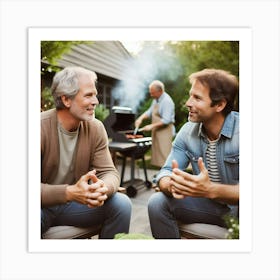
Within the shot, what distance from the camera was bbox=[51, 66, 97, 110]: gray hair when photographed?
3.58 m

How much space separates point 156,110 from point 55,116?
822mm

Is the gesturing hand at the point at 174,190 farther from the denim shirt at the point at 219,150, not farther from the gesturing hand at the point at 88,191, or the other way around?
the gesturing hand at the point at 88,191

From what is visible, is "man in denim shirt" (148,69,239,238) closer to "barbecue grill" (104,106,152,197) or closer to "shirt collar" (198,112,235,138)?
"shirt collar" (198,112,235,138)

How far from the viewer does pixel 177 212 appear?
364cm

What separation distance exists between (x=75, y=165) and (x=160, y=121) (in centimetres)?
78

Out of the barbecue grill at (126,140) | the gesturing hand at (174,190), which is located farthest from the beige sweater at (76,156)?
the gesturing hand at (174,190)

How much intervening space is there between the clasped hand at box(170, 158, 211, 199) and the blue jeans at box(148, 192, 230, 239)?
0.05 meters

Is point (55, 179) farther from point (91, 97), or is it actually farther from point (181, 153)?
point (181, 153)

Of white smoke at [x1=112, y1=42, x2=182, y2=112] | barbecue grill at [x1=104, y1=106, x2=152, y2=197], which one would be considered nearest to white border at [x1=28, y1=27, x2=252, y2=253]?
white smoke at [x1=112, y1=42, x2=182, y2=112]

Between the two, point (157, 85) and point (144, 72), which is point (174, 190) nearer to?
point (157, 85)

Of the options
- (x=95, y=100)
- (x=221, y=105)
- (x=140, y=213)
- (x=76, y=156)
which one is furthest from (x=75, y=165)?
(x=221, y=105)
